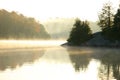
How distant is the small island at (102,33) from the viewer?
93.9 metres

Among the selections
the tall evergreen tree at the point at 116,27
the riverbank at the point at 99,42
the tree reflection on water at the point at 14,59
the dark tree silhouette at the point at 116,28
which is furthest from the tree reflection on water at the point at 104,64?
the riverbank at the point at 99,42

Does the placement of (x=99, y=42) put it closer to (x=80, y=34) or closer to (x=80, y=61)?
(x=80, y=34)

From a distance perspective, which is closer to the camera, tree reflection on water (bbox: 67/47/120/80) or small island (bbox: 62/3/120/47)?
tree reflection on water (bbox: 67/47/120/80)

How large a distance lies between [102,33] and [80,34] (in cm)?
1187

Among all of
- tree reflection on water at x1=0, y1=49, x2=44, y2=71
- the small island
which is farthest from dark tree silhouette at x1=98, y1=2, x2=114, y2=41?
tree reflection on water at x1=0, y1=49, x2=44, y2=71

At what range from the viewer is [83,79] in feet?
69.7

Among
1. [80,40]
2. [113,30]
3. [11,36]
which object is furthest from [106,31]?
[11,36]

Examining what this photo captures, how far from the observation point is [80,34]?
11031 centimetres

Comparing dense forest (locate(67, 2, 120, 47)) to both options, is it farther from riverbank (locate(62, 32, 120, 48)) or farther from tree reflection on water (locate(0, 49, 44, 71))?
tree reflection on water (locate(0, 49, 44, 71))

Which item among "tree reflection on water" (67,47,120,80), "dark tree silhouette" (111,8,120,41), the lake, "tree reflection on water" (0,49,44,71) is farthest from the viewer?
"dark tree silhouette" (111,8,120,41)

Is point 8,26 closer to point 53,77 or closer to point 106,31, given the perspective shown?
point 106,31

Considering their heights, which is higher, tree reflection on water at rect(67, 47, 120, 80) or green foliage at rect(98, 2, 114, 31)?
green foliage at rect(98, 2, 114, 31)

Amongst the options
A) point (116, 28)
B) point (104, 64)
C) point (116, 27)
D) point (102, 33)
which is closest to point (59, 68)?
point (104, 64)

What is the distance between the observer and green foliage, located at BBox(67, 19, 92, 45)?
109606 mm
